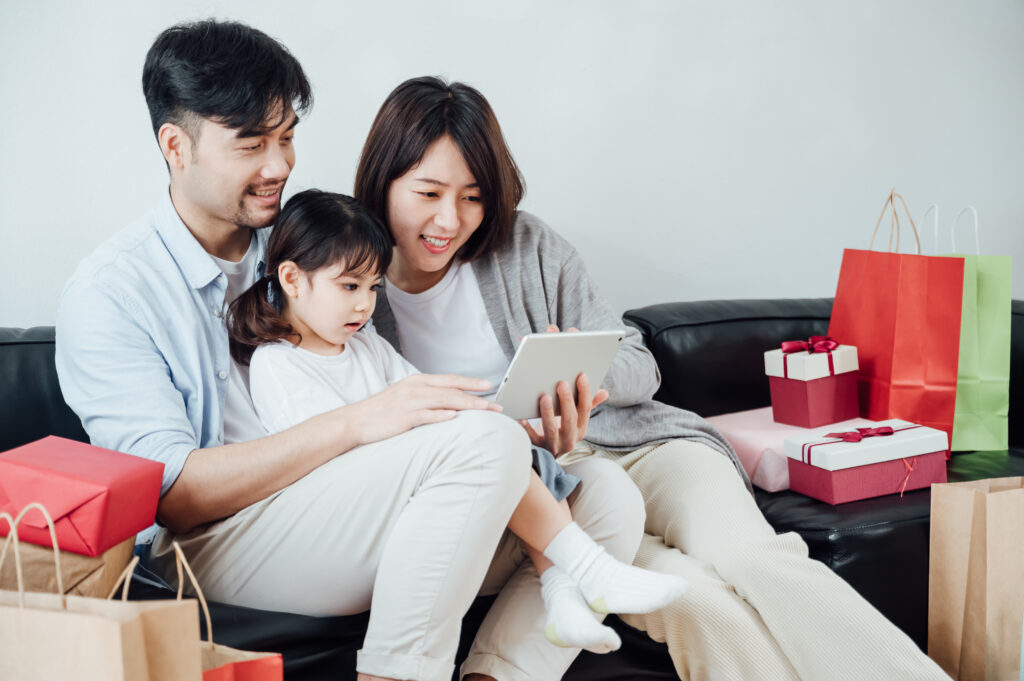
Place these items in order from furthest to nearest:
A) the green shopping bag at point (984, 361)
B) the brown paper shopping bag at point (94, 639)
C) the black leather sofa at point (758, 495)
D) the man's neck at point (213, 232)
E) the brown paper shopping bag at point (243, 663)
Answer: the green shopping bag at point (984, 361) → the man's neck at point (213, 232) → the black leather sofa at point (758, 495) → the brown paper shopping bag at point (243, 663) → the brown paper shopping bag at point (94, 639)

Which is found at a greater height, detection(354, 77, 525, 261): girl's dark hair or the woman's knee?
detection(354, 77, 525, 261): girl's dark hair

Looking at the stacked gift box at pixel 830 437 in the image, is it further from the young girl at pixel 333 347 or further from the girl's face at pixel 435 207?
the girl's face at pixel 435 207

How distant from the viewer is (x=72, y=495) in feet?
3.25

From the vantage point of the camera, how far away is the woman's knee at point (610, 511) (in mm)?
1370

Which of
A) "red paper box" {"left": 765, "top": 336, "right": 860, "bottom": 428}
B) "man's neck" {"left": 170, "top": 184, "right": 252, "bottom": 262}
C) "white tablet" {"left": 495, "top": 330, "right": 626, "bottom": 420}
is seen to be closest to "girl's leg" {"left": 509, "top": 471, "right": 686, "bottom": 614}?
"white tablet" {"left": 495, "top": 330, "right": 626, "bottom": 420}

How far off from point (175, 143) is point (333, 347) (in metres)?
0.44

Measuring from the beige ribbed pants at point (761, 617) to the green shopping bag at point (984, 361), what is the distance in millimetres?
804

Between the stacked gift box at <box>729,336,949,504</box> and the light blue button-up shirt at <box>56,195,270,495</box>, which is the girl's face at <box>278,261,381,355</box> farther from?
the stacked gift box at <box>729,336,949,504</box>

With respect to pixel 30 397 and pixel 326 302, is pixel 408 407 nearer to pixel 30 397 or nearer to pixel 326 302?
pixel 326 302

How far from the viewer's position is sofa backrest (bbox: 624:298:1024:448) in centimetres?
211

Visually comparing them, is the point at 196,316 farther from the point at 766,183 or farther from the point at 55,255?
the point at 766,183

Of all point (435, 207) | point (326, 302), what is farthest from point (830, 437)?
point (326, 302)

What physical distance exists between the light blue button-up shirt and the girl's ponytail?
3cm

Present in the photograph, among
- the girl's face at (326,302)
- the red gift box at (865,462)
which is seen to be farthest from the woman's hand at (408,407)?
the red gift box at (865,462)
